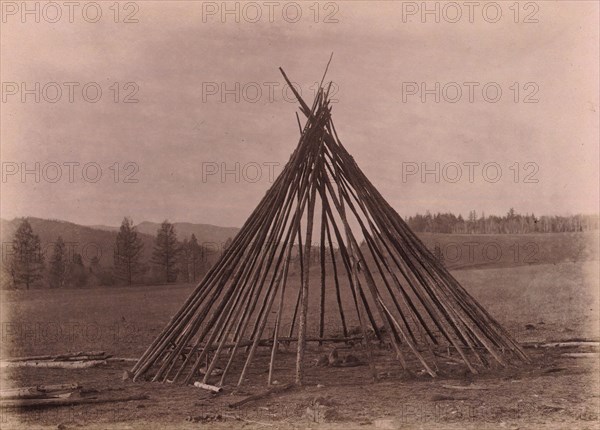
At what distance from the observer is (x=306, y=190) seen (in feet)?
28.0

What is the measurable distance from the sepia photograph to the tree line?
2188mm

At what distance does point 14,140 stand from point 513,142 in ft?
49.1

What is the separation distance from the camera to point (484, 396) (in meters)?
6.30

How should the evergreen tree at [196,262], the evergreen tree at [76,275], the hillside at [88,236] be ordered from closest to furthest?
the evergreen tree at [76,275]
the evergreen tree at [196,262]
the hillside at [88,236]

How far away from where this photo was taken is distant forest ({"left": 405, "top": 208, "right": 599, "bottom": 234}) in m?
31.2

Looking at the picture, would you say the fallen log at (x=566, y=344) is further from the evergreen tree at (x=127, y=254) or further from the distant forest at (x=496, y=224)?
the evergreen tree at (x=127, y=254)

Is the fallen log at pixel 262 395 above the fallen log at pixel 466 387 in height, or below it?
below

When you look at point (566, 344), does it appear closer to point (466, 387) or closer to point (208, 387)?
point (466, 387)

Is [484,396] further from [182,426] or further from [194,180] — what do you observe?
[194,180]

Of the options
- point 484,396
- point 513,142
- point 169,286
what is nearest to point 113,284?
point 169,286

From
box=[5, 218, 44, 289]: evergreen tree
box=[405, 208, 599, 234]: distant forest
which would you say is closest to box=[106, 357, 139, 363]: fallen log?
box=[5, 218, 44, 289]: evergreen tree

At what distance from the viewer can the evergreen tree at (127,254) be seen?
31473 millimetres

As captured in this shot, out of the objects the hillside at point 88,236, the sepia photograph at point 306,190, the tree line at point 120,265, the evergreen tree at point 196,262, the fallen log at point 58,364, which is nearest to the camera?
the sepia photograph at point 306,190

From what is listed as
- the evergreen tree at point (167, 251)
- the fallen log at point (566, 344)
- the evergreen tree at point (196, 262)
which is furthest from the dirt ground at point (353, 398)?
the evergreen tree at point (196, 262)
